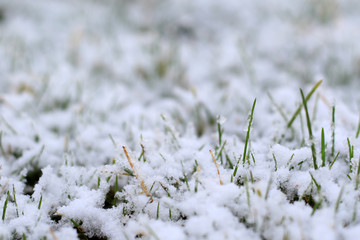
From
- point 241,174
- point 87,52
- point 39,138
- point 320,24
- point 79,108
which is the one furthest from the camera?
point 320,24

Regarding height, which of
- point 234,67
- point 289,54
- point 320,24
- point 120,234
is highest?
point 320,24

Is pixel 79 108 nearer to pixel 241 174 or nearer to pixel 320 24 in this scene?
pixel 241 174

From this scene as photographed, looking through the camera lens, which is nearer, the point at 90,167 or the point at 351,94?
the point at 90,167

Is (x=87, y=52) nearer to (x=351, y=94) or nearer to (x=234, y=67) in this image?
(x=234, y=67)

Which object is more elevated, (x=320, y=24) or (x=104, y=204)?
(x=320, y=24)

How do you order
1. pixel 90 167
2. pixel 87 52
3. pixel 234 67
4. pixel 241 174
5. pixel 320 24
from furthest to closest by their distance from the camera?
pixel 320 24
pixel 87 52
pixel 234 67
pixel 90 167
pixel 241 174

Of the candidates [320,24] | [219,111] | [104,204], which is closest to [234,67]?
[219,111]

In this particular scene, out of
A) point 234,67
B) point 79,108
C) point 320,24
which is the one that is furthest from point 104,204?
point 320,24
